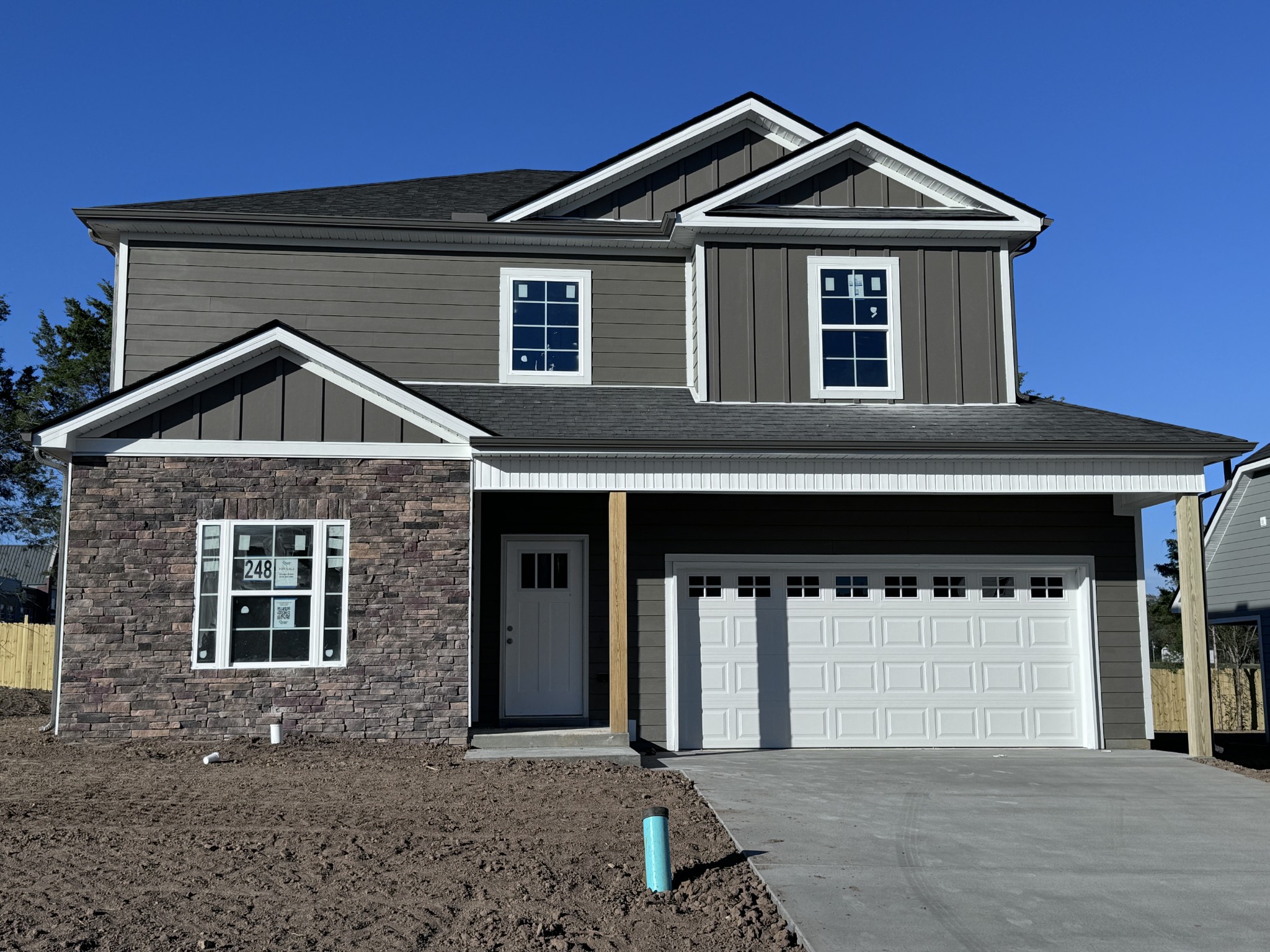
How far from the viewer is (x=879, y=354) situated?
44.5 feet

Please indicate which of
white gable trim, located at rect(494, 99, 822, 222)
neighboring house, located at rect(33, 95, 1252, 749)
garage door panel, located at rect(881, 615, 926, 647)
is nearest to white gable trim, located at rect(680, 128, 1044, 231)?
neighboring house, located at rect(33, 95, 1252, 749)

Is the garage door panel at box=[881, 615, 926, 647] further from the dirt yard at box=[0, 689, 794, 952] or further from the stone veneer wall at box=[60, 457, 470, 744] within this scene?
the stone veneer wall at box=[60, 457, 470, 744]

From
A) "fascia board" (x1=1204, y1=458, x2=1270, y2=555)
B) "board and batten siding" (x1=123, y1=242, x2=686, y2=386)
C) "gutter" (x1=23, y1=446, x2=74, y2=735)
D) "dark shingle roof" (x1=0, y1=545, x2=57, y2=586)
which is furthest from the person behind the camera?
"dark shingle roof" (x1=0, y1=545, x2=57, y2=586)

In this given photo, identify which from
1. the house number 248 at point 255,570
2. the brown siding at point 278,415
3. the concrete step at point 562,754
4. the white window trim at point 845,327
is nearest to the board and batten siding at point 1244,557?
the white window trim at point 845,327

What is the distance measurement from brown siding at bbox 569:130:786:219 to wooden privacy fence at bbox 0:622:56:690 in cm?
1567

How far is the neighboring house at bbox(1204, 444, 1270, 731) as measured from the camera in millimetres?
19359

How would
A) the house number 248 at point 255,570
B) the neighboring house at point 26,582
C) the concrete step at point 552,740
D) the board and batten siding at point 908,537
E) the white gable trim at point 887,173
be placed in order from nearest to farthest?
the concrete step at point 552,740
the house number 248 at point 255,570
the board and batten siding at point 908,537
the white gable trim at point 887,173
the neighboring house at point 26,582

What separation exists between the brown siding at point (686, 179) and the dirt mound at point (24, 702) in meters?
10.6

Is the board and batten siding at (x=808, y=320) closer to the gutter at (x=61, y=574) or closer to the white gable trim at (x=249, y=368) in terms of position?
the white gable trim at (x=249, y=368)

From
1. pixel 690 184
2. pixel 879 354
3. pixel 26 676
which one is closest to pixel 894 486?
pixel 879 354

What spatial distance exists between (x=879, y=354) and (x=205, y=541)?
756 centimetres

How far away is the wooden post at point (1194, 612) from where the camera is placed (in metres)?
11.7

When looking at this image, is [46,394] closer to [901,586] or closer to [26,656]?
[26,656]

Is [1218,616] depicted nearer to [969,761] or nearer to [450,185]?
[969,761]
